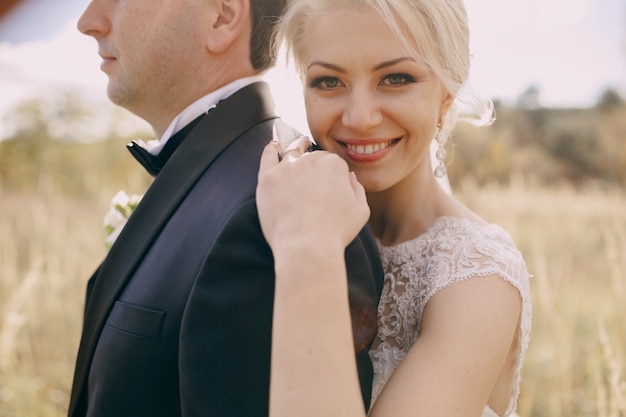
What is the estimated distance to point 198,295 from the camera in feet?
5.26

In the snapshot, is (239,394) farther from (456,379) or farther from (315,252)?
(456,379)

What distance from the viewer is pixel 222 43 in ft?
8.11

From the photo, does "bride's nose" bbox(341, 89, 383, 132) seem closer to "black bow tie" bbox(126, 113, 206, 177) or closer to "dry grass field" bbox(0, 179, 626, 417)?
"black bow tie" bbox(126, 113, 206, 177)

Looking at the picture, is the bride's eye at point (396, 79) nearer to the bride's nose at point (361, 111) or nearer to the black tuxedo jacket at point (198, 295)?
the bride's nose at point (361, 111)

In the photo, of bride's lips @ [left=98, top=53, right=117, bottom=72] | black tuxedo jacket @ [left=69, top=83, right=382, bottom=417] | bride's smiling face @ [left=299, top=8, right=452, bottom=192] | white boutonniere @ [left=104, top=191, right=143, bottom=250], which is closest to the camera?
black tuxedo jacket @ [left=69, top=83, right=382, bottom=417]

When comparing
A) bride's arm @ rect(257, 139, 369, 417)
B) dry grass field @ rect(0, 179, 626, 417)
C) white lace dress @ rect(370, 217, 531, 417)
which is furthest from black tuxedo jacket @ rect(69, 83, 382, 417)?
dry grass field @ rect(0, 179, 626, 417)

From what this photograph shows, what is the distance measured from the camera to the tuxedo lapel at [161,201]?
1.96 metres

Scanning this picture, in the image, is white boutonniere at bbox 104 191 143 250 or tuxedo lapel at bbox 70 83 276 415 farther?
white boutonniere at bbox 104 191 143 250

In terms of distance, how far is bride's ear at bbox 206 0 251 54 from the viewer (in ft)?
8.09

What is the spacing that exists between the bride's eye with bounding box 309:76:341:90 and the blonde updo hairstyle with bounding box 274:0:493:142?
0.19 m

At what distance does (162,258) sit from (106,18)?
3.96ft

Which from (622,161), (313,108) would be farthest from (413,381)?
(622,161)

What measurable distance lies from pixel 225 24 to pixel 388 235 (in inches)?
44.2

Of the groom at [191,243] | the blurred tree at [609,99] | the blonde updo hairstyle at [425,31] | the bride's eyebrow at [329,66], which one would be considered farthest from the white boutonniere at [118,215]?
the blurred tree at [609,99]
